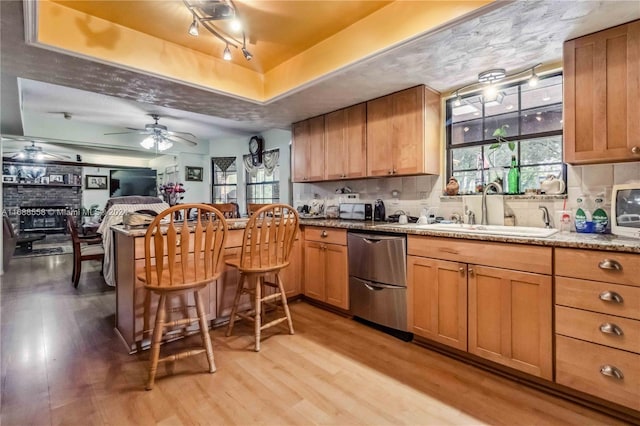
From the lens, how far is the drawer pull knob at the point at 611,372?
1.46 metres

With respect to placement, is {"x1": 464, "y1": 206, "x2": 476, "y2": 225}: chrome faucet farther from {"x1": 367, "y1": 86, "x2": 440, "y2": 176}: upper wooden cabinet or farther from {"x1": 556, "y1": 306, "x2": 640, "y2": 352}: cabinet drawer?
{"x1": 556, "y1": 306, "x2": 640, "y2": 352}: cabinet drawer

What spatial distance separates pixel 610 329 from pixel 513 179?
1.26 metres

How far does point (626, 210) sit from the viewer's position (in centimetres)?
175

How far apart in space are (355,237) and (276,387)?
136cm

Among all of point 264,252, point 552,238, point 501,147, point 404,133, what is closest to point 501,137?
point 501,147

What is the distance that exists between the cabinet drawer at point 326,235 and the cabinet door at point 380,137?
0.72 m

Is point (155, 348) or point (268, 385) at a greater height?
point (155, 348)

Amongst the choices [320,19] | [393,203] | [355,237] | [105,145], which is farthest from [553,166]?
[105,145]

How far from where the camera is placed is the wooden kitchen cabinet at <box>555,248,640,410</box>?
4.70 ft

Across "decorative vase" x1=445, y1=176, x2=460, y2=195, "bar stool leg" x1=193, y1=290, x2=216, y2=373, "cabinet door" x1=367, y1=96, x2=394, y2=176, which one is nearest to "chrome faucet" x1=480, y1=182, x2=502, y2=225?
"decorative vase" x1=445, y1=176, x2=460, y2=195

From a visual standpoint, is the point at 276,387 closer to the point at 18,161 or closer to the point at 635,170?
the point at 635,170

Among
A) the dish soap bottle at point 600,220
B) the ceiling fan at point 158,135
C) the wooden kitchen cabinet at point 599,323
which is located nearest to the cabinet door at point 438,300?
the wooden kitchen cabinet at point 599,323

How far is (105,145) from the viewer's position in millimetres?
5836

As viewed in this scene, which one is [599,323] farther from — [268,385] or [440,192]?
[268,385]
